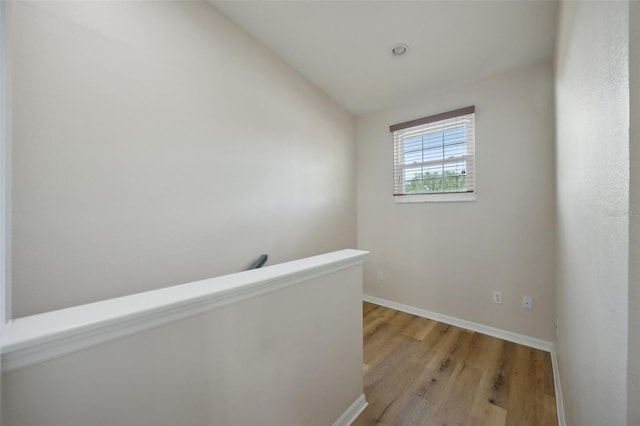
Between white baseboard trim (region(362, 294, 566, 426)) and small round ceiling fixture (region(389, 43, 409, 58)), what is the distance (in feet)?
8.63

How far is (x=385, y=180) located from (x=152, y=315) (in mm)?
2780

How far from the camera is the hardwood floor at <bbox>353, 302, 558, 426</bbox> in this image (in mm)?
1438

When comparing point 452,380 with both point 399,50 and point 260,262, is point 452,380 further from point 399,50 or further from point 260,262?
point 399,50

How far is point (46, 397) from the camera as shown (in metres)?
0.55

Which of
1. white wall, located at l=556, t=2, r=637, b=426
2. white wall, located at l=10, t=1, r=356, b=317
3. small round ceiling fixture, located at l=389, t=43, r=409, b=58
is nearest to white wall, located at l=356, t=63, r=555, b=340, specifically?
small round ceiling fixture, located at l=389, t=43, r=409, b=58

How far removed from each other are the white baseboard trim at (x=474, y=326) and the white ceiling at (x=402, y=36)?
2438 mm

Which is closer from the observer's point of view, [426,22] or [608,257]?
[608,257]

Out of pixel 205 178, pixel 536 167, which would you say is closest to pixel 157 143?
pixel 205 178

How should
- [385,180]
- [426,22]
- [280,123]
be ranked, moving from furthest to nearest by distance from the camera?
A: [385,180] → [280,123] → [426,22]

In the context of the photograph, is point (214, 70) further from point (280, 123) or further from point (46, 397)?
point (46, 397)

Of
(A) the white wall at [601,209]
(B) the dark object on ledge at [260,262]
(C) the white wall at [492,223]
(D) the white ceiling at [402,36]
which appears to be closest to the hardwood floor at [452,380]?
(C) the white wall at [492,223]

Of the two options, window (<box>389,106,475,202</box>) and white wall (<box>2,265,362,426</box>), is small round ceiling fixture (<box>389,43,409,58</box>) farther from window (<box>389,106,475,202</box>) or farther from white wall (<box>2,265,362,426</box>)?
white wall (<box>2,265,362,426</box>)

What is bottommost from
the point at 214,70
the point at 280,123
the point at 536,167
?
the point at 536,167

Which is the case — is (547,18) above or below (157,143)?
above
